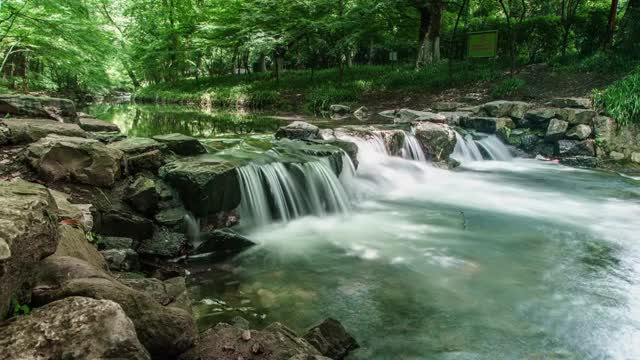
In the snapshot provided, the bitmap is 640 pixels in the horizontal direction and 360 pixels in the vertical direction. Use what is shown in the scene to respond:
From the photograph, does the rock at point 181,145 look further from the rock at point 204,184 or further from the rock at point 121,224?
the rock at point 121,224

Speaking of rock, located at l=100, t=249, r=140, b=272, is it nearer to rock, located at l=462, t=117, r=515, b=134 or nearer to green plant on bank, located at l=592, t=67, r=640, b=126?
rock, located at l=462, t=117, r=515, b=134

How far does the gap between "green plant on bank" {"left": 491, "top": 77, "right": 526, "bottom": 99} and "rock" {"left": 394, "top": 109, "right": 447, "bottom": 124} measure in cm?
364

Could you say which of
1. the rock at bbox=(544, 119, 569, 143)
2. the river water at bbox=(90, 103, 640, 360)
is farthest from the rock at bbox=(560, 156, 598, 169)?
the river water at bbox=(90, 103, 640, 360)

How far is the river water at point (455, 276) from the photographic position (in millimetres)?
3996

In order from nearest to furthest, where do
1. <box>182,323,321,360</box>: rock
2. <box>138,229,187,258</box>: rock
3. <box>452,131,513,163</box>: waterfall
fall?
<box>182,323,321,360</box>: rock, <box>138,229,187,258</box>: rock, <box>452,131,513,163</box>: waterfall

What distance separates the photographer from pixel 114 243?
5066 mm

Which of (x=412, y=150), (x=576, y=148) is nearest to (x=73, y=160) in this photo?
(x=412, y=150)

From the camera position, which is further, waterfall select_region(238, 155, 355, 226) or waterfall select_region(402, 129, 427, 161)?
waterfall select_region(402, 129, 427, 161)

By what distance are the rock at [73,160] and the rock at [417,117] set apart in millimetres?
9778

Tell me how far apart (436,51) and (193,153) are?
613 inches

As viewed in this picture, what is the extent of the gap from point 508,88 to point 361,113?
5422 mm

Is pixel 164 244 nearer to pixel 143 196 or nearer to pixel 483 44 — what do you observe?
pixel 143 196

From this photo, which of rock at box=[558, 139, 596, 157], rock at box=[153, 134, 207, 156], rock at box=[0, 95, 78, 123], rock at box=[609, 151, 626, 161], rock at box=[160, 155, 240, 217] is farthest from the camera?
rock at box=[558, 139, 596, 157]

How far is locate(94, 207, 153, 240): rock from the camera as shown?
17.3ft
